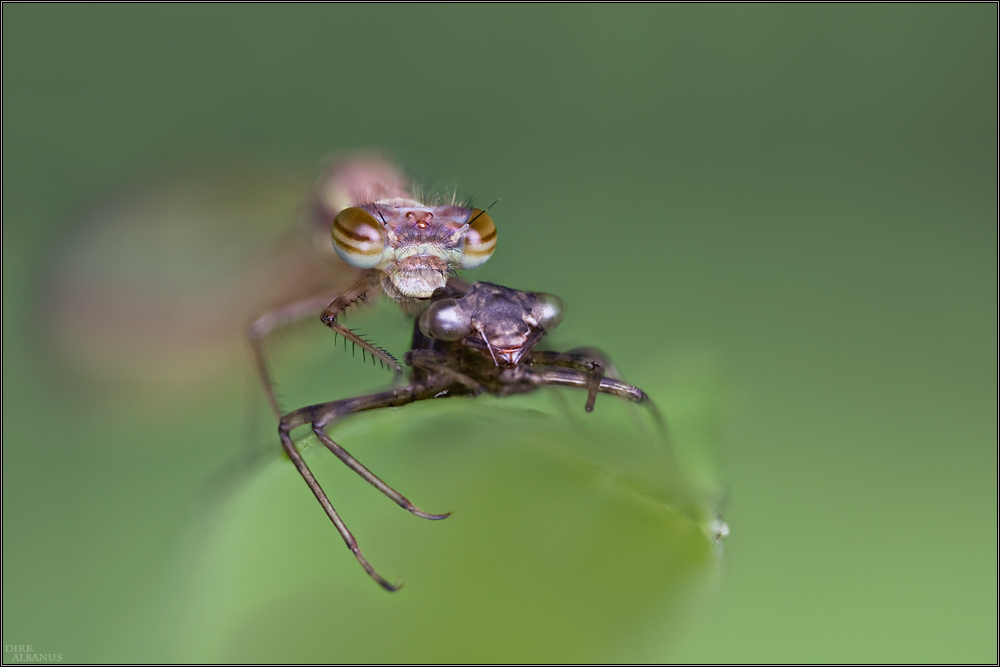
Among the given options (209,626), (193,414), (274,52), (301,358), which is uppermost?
(274,52)

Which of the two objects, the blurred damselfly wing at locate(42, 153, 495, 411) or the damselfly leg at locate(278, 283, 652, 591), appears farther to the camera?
the blurred damselfly wing at locate(42, 153, 495, 411)

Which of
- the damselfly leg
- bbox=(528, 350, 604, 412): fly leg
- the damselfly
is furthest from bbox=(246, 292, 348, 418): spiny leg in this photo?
bbox=(528, 350, 604, 412): fly leg

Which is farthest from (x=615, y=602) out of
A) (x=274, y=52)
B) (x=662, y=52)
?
(x=274, y=52)

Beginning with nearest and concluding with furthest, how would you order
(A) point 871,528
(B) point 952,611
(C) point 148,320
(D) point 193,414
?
(B) point 952,611, (A) point 871,528, (D) point 193,414, (C) point 148,320

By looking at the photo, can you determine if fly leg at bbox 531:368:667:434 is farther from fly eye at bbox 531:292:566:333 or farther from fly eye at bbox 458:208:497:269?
fly eye at bbox 458:208:497:269

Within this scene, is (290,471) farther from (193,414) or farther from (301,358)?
(193,414)

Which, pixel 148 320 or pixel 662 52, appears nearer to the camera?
pixel 148 320

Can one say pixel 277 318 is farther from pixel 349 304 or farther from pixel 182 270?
pixel 182 270

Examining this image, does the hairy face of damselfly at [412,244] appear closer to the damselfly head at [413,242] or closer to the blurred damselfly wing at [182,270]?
the damselfly head at [413,242]
